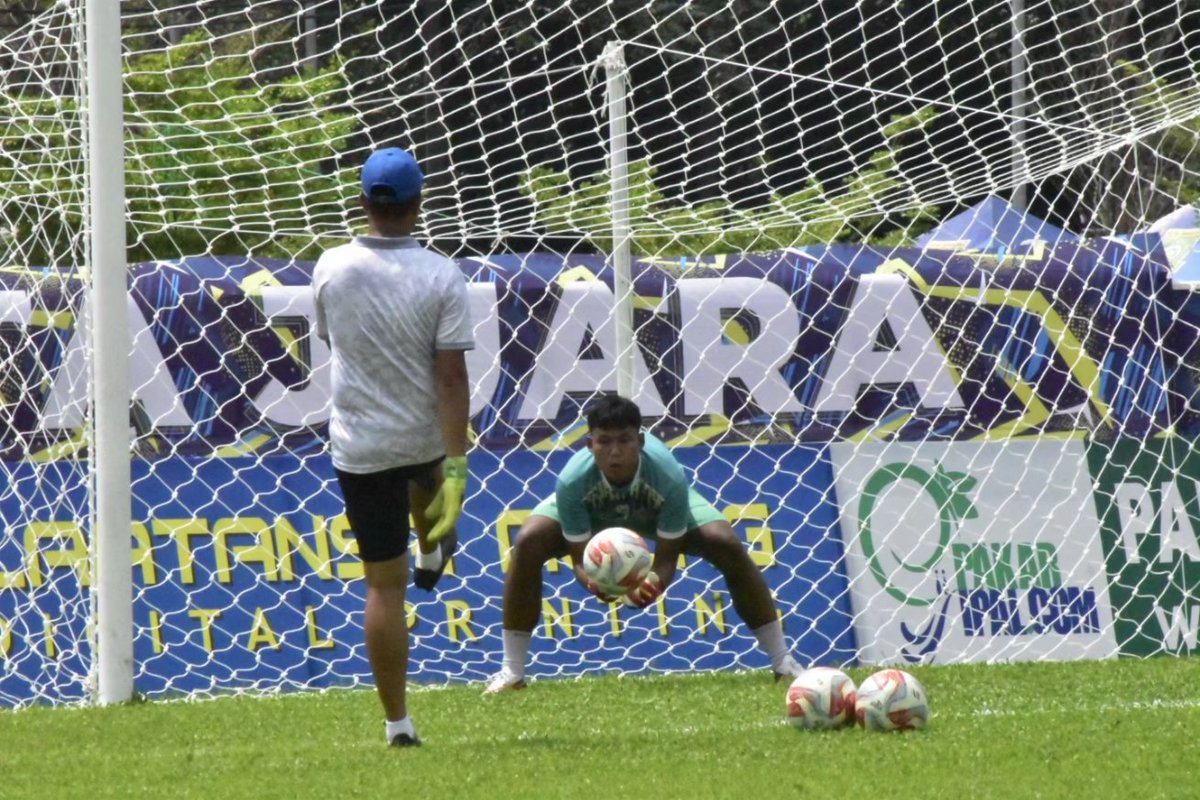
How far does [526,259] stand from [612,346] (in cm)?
54

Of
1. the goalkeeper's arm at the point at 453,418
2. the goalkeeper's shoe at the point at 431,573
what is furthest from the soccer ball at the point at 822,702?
the goalkeeper's arm at the point at 453,418

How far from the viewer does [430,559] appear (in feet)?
17.2

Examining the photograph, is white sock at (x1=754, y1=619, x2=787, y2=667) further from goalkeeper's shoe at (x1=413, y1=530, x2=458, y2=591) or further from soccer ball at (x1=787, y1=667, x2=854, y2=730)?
goalkeeper's shoe at (x1=413, y1=530, x2=458, y2=591)

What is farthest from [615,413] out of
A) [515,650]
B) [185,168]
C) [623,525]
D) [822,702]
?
[185,168]

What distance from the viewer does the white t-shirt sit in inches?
196

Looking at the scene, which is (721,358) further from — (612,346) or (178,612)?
(178,612)

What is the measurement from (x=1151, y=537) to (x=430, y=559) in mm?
4225

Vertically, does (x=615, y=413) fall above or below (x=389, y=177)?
below

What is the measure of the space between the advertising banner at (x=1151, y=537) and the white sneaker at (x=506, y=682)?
9.27 ft

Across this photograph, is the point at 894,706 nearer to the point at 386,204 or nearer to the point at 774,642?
the point at 774,642

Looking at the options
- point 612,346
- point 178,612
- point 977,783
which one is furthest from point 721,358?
point 977,783

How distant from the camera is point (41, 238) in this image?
7.63 m

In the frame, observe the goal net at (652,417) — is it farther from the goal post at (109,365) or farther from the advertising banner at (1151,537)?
the goal post at (109,365)

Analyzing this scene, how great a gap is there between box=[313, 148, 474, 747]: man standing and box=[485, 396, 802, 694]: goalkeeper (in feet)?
5.79
